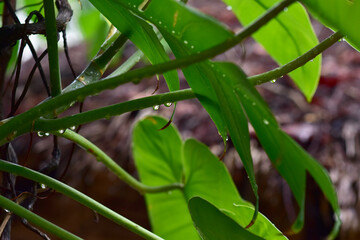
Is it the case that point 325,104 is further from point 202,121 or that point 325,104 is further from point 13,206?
point 13,206

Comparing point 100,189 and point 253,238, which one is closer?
point 253,238

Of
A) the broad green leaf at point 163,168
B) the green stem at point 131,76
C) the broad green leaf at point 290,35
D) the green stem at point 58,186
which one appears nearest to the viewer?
the green stem at point 131,76

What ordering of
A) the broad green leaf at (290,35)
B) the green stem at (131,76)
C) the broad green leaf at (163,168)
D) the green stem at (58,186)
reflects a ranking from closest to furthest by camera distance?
the green stem at (131,76)
the green stem at (58,186)
the broad green leaf at (290,35)
the broad green leaf at (163,168)

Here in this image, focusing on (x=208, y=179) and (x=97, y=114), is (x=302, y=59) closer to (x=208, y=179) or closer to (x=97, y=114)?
(x=97, y=114)

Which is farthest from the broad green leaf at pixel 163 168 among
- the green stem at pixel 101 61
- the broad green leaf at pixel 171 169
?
the green stem at pixel 101 61

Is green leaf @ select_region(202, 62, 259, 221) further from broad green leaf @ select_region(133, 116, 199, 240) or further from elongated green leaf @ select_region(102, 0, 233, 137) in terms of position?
broad green leaf @ select_region(133, 116, 199, 240)

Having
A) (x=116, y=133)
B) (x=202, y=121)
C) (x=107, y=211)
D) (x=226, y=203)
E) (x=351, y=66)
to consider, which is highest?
(x=107, y=211)

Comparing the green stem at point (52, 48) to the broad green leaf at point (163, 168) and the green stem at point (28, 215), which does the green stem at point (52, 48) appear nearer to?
the green stem at point (28, 215)

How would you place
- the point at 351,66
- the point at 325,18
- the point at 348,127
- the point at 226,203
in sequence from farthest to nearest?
the point at 351,66 → the point at 348,127 → the point at 226,203 → the point at 325,18

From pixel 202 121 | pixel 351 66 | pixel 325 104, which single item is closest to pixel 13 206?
pixel 202 121
